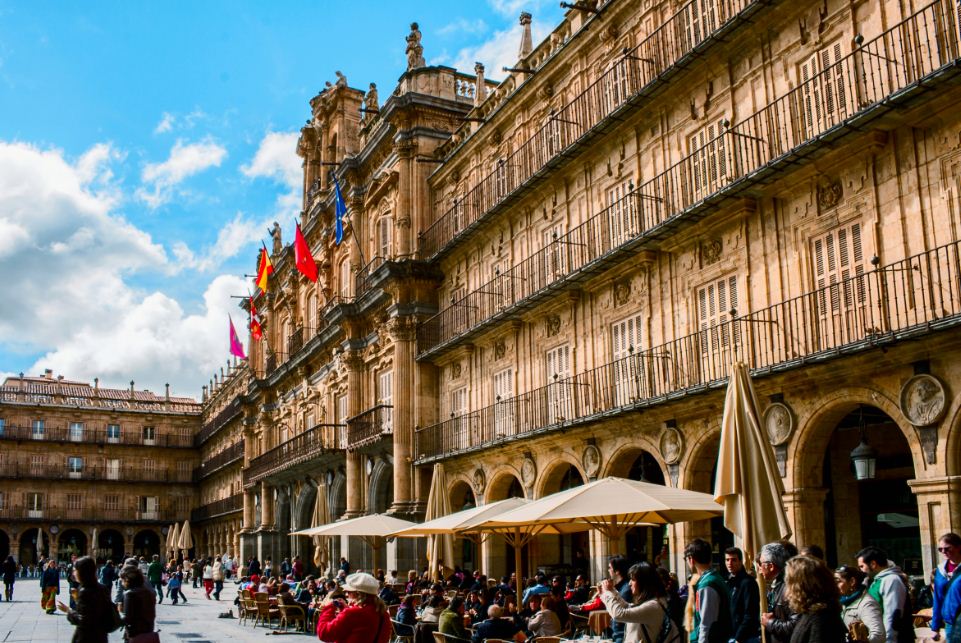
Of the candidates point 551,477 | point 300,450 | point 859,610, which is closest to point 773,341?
point 551,477

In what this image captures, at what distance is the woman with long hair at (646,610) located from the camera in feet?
23.5

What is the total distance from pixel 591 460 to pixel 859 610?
13.1m

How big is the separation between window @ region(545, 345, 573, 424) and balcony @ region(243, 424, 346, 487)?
40.2 feet

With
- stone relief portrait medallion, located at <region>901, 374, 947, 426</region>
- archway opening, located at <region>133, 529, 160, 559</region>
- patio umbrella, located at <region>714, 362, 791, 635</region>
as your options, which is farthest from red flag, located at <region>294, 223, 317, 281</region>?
archway opening, located at <region>133, 529, 160, 559</region>

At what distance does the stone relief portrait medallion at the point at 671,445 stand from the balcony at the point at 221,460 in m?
39.1

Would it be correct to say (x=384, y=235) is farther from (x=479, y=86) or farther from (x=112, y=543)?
(x=112, y=543)

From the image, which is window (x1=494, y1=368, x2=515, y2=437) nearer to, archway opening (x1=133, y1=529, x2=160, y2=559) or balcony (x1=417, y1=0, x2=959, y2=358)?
balcony (x1=417, y1=0, x2=959, y2=358)

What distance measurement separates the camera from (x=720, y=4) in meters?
16.8

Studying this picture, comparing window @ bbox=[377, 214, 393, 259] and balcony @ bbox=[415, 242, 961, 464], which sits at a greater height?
window @ bbox=[377, 214, 393, 259]

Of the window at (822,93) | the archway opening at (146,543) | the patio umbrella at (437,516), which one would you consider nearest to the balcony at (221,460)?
the archway opening at (146,543)

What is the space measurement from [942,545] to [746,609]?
1.50 m

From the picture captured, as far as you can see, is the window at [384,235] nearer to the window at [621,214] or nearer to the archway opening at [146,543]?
the window at [621,214]

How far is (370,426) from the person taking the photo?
29.0m

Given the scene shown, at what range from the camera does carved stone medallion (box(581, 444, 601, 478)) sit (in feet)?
64.7
